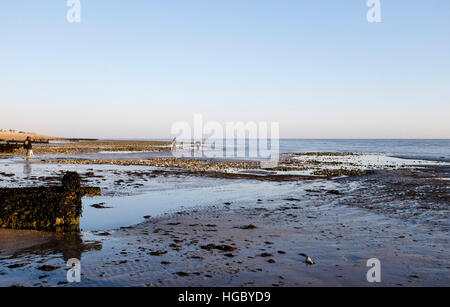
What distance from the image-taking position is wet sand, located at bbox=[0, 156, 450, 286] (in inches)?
277

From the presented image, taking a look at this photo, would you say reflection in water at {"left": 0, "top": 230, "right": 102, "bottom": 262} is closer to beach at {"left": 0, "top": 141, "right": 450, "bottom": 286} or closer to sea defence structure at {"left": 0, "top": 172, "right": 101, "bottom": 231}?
beach at {"left": 0, "top": 141, "right": 450, "bottom": 286}

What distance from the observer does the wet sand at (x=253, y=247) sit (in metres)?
7.03

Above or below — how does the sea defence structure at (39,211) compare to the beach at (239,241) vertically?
above

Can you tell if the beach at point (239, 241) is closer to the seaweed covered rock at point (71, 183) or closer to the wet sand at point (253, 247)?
the wet sand at point (253, 247)

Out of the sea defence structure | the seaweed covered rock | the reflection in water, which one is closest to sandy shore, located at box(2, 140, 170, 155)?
the seaweed covered rock

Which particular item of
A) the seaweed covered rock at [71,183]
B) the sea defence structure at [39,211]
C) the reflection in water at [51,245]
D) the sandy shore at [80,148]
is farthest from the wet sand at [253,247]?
the sandy shore at [80,148]

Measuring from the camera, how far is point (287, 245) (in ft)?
31.0

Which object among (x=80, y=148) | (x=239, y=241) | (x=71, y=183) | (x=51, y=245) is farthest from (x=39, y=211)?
(x=80, y=148)

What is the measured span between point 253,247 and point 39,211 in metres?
6.84

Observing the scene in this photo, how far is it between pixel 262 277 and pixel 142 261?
2929 millimetres

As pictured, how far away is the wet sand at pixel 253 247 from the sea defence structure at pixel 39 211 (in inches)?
19.3

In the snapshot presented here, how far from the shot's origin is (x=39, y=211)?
34.0ft

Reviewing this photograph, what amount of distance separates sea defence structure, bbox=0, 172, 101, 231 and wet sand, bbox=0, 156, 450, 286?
49 cm
